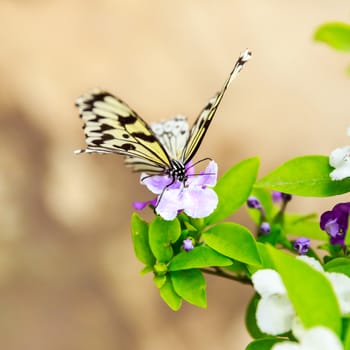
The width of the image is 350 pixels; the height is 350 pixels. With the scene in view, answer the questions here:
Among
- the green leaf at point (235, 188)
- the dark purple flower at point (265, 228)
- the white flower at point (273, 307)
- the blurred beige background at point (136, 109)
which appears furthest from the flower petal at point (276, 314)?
the blurred beige background at point (136, 109)

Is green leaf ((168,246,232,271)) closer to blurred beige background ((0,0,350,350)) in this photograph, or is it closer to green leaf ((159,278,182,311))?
green leaf ((159,278,182,311))

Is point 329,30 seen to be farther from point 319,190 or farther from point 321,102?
point 321,102

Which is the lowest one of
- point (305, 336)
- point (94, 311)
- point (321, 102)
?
point (94, 311)

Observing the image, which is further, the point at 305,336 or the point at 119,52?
the point at 119,52

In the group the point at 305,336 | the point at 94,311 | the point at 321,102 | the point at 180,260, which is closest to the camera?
the point at 305,336

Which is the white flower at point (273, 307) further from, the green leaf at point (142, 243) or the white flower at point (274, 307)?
the green leaf at point (142, 243)

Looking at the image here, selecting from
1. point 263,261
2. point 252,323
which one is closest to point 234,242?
point 263,261

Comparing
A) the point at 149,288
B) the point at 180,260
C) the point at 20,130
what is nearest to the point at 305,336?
the point at 180,260
